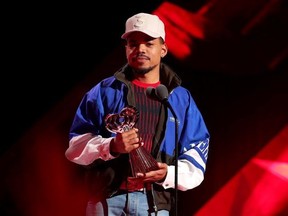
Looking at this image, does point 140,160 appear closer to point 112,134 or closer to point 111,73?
point 112,134

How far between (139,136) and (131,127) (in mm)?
80

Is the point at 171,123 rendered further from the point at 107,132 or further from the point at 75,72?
the point at 75,72

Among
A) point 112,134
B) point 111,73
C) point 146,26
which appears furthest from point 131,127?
point 111,73

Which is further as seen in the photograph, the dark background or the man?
the dark background

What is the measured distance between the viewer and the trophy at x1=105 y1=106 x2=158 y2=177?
1.87m

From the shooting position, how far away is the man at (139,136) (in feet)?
6.28

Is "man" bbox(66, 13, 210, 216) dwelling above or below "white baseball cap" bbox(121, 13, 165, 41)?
below

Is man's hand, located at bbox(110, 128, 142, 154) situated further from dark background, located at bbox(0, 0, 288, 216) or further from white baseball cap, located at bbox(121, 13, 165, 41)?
dark background, located at bbox(0, 0, 288, 216)

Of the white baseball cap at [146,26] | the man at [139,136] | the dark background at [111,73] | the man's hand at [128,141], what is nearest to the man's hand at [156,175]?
the man at [139,136]

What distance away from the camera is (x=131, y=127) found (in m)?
1.87

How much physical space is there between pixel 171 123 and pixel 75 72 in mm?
903

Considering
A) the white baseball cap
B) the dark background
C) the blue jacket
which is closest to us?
the blue jacket

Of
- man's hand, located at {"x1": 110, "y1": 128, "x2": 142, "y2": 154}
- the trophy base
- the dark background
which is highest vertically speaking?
the dark background

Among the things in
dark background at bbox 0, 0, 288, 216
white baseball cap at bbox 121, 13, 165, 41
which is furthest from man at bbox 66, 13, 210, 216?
dark background at bbox 0, 0, 288, 216
